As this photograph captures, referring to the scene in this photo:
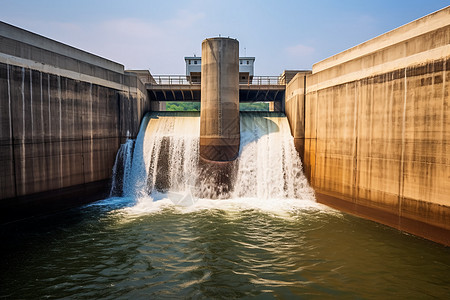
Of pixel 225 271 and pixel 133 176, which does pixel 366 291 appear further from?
pixel 133 176

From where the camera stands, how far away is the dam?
27.5 ft

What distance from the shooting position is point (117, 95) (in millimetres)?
19094

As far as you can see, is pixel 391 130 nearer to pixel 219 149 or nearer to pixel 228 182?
pixel 228 182

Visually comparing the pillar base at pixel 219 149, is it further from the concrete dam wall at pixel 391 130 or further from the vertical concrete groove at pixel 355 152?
the vertical concrete groove at pixel 355 152

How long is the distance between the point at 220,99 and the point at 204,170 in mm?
5516

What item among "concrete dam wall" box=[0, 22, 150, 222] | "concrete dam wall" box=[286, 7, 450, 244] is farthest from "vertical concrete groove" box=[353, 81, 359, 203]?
"concrete dam wall" box=[0, 22, 150, 222]

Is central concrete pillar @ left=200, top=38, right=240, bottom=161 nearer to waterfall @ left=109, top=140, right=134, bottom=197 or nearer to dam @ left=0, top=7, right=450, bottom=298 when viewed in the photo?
dam @ left=0, top=7, right=450, bottom=298

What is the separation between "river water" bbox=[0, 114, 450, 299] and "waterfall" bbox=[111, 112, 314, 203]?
8 centimetres

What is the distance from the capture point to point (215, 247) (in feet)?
33.8

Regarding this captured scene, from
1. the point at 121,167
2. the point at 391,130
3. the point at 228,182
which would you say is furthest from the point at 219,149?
the point at 391,130

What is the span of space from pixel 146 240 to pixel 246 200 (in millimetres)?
8019

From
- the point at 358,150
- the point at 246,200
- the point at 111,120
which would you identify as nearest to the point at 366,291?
the point at 358,150

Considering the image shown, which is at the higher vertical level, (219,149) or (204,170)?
(219,149)

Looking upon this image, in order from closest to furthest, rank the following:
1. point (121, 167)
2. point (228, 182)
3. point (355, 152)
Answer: point (355, 152) → point (228, 182) → point (121, 167)
